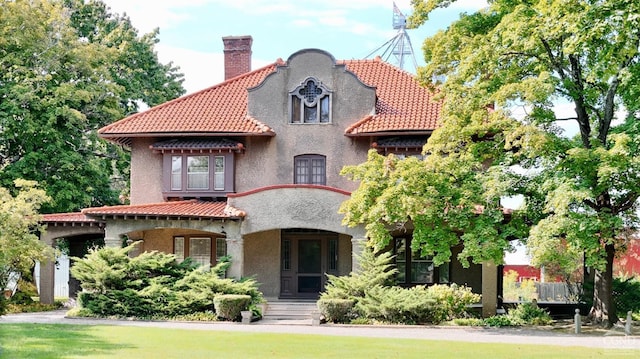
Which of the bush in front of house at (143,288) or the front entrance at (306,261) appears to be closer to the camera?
the bush in front of house at (143,288)

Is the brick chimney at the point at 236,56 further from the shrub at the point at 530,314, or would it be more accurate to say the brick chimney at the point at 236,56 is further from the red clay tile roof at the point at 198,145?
the shrub at the point at 530,314

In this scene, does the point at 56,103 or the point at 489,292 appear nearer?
the point at 489,292

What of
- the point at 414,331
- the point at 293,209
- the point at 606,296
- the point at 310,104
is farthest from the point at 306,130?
the point at 606,296

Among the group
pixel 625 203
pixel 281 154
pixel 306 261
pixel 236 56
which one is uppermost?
pixel 236 56

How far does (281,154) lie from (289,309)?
6.84m

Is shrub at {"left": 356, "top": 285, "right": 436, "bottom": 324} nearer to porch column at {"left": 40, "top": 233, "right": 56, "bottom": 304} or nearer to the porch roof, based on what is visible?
the porch roof

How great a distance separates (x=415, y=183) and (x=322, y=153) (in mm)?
8121

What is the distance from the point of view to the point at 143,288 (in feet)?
91.1

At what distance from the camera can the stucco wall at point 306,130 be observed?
33000 millimetres

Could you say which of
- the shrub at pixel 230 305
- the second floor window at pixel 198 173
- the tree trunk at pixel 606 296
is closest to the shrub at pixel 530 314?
the tree trunk at pixel 606 296

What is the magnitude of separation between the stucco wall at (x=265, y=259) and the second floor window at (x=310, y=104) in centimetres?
477

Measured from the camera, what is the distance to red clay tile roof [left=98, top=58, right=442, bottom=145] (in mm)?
32219

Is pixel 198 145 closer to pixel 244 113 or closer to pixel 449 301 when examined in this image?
pixel 244 113

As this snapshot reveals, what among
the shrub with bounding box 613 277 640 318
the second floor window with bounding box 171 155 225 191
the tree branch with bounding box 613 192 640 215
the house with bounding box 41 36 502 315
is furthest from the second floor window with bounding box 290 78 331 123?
the shrub with bounding box 613 277 640 318
